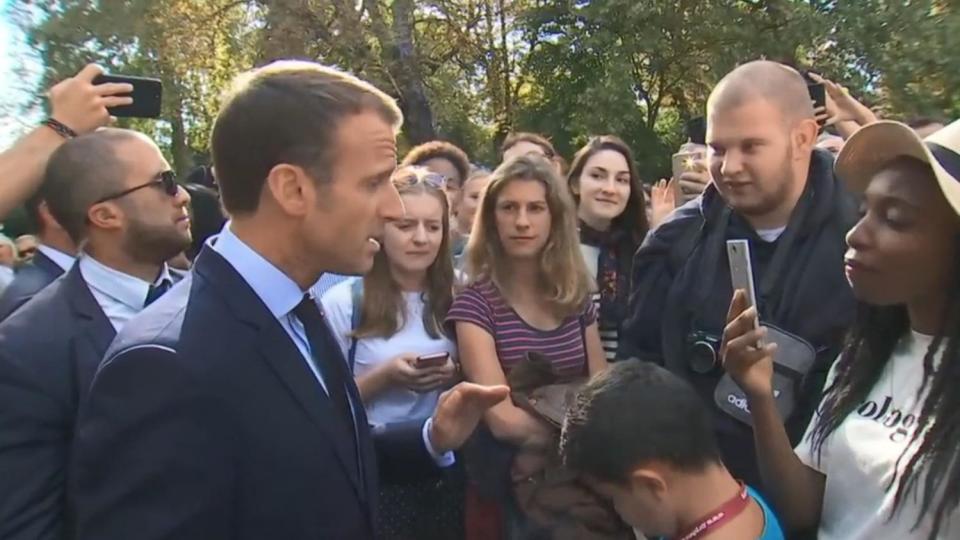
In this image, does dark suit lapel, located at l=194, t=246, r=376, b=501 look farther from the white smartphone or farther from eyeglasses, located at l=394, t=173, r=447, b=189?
eyeglasses, located at l=394, t=173, r=447, b=189

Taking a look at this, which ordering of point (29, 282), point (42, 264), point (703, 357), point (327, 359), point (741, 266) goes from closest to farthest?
point (327, 359) → point (741, 266) → point (703, 357) → point (29, 282) → point (42, 264)

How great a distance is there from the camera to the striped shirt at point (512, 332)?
3316mm

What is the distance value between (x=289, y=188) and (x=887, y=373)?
144cm

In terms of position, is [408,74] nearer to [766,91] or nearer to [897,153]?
[766,91]

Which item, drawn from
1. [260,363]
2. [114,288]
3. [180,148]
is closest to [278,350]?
[260,363]

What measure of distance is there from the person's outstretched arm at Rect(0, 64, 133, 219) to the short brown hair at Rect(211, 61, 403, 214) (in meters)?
1.05

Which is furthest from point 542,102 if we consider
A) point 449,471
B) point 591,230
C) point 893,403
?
point 893,403

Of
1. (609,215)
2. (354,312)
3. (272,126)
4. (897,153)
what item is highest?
(272,126)

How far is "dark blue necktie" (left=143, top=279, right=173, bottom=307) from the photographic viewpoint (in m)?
2.62

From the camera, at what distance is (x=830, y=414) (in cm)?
217

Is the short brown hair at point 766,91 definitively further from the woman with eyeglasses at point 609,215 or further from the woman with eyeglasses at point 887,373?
the woman with eyeglasses at point 609,215

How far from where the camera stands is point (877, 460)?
1.96 metres

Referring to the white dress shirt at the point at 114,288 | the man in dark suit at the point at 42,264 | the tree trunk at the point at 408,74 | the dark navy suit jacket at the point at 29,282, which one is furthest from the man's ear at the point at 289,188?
the tree trunk at the point at 408,74

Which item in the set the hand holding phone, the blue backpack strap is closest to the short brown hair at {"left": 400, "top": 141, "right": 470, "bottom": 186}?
the blue backpack strap
